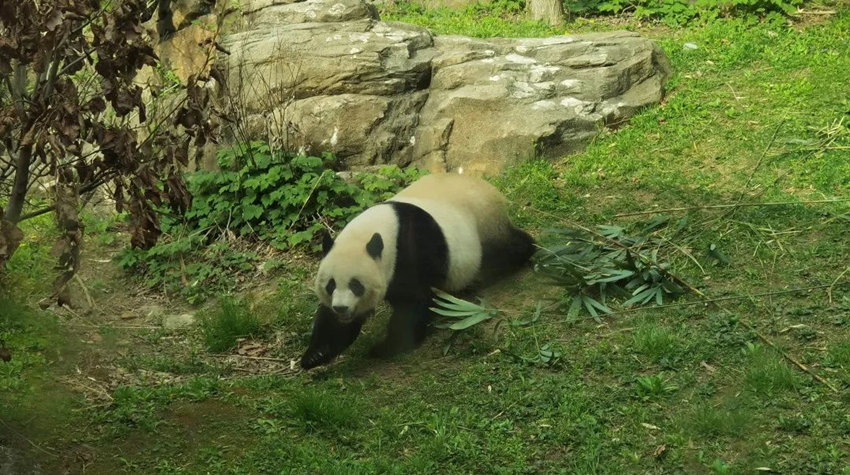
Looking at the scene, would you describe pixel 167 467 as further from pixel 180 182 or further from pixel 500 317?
pixel 500 317

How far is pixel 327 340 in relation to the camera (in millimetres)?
6516

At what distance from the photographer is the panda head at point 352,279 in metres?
6.26

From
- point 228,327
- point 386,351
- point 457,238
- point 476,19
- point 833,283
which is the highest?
point 476,19

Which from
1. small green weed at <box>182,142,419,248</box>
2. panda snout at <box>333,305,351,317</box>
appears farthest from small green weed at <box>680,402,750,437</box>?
small green weed at <box>182,142,419,248</box>

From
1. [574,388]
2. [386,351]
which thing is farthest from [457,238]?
[574,388]

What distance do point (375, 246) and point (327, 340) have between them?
0.75 metres

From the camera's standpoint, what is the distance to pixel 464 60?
10.0 metres

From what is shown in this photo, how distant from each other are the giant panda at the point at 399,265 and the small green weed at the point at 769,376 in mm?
2234

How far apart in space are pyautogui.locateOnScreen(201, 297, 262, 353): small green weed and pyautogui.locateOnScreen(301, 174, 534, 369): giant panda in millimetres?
638

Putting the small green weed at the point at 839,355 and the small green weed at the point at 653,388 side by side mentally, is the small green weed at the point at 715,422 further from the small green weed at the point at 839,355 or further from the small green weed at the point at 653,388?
the small green weed at the point at 839,355

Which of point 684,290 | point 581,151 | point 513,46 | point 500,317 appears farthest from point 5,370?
point 513,46

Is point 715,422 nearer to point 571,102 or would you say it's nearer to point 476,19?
point 571,102

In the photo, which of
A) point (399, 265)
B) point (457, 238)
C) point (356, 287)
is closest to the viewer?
point (356, 287)

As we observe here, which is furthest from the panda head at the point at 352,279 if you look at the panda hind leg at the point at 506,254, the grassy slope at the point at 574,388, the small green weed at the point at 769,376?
the small green weed at the point at 769,376
